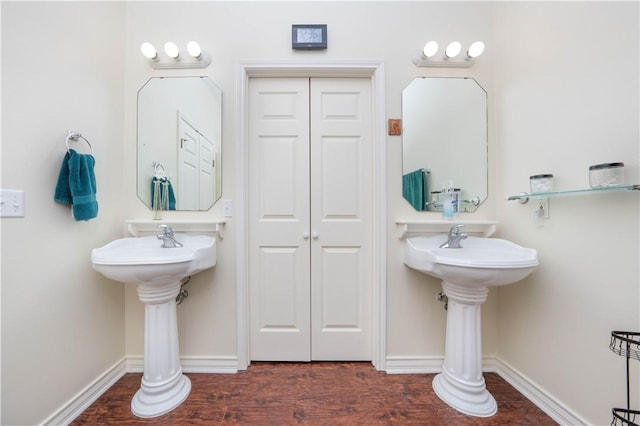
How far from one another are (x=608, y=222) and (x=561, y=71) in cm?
81

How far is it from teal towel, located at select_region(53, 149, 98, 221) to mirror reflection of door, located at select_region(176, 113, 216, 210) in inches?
17.5

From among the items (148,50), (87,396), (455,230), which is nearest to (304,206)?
(455,230)

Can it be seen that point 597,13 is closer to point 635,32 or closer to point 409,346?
point 635,32

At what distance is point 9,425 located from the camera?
1025 millimetres

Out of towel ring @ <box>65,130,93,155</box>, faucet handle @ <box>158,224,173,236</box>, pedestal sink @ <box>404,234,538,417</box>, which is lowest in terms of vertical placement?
pedestal sink @ <box>404,234,538,417</box>

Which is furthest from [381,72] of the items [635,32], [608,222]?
[608,222]

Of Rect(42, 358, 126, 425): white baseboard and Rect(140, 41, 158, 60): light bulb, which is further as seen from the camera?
Rect(140, 41, 158, 60): light bulb

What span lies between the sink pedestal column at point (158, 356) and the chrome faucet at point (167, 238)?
0.26m

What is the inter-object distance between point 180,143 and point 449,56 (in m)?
1.88

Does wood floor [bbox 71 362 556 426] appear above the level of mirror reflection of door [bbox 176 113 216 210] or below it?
below

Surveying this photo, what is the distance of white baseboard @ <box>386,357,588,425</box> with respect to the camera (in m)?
1.24

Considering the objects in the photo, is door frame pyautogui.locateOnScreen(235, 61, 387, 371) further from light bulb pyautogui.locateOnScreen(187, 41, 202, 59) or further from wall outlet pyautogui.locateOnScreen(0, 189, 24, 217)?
wall outlet pyautogui.locateOnScreen(0, 189, 24, 217)

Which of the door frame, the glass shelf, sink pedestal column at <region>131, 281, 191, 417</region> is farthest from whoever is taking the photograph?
the door frame

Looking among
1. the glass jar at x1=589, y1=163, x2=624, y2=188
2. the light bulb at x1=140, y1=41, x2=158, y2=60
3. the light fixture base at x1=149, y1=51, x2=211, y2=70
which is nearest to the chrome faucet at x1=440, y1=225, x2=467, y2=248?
the glass jar at x1=589, y1=163, x2=624, y2=188
